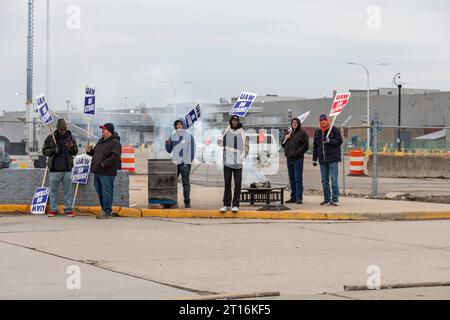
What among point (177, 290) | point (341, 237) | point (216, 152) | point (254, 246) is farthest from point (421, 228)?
point (216, 152)

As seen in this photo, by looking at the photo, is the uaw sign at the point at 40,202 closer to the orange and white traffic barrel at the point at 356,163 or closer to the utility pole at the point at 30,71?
the utility pole at the point at 30,71

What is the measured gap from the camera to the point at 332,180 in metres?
19.7

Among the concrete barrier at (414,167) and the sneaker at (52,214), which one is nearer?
the sneaker at (52,214)

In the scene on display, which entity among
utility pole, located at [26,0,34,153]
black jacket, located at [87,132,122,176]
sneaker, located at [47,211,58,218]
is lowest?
sneaker, located at [47,211,58,218]

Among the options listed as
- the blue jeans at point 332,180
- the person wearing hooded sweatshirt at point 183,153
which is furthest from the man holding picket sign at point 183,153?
the blue jeans at point 332,180

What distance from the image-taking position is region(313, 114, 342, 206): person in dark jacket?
64.3 feet

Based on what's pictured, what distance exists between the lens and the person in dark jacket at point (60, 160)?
17781mm

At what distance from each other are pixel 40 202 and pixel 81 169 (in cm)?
106

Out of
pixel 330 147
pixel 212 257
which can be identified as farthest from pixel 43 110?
pixel 212 257

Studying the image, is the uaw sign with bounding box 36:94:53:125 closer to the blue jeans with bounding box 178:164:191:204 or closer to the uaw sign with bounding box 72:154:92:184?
the uaw sign with bounding box 72:154:92:184

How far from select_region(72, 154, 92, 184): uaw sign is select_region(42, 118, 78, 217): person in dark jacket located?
442 millimetres

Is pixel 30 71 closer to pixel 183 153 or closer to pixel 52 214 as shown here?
pixel 183 153

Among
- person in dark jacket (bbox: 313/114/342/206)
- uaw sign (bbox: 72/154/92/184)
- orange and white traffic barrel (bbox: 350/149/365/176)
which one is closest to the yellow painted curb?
uaw sign (bbox: 72/154/92/184)

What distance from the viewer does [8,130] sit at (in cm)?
4834
